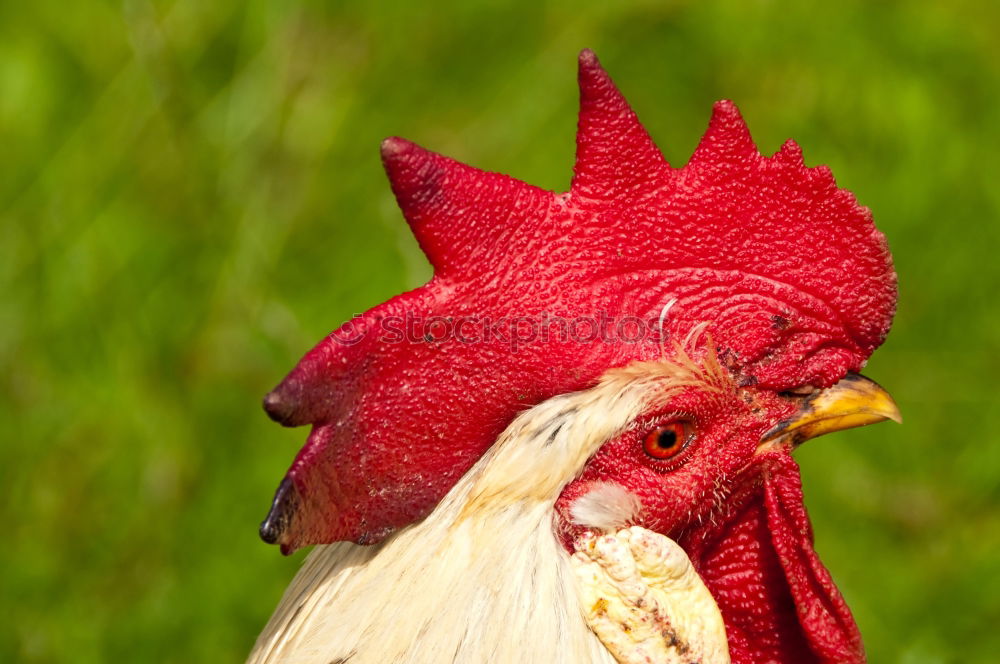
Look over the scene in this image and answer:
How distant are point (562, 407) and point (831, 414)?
1.90ft

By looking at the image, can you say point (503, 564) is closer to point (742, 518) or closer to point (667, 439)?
point (667, 439)

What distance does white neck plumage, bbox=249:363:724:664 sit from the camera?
1.97 metres

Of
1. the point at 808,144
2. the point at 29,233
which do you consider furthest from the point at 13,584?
the point at 808,144

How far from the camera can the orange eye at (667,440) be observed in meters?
2.07

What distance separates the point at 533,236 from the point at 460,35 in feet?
11.3

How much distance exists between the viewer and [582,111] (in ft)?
7.06

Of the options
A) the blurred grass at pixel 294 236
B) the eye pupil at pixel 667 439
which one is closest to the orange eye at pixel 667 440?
the eye pupil at pixel 667 439

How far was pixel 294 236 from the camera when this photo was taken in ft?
15.6

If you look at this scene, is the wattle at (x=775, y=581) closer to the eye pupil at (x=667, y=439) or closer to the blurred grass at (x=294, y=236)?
the eye pupil at (x=667, y=439)

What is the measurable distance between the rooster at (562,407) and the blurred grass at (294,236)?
5.82 ft

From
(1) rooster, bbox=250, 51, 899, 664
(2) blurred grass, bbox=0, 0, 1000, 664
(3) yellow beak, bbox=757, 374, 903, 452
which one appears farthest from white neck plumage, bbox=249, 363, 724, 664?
(2) blurred grass, bbox=0, 0, 1000, 664

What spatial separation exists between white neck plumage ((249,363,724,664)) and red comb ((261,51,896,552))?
1.7 inches

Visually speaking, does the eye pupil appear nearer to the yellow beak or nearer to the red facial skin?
the red facial skin

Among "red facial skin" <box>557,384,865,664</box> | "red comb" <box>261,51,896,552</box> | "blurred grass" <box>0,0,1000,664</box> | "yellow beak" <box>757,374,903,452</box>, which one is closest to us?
"red comb" <box>261,51,896,552</box>
